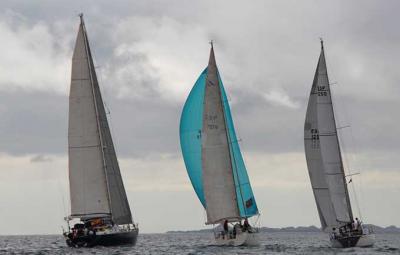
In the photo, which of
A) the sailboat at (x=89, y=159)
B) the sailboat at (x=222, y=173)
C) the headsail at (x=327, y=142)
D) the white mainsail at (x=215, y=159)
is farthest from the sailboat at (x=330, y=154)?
the sailboat at (x=89, y=159)

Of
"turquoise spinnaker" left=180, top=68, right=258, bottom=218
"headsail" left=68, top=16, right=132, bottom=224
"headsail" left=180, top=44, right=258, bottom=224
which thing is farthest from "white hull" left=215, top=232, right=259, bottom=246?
"headsail" left=68, top=16, right=132, bottom=224

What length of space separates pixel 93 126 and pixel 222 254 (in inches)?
577

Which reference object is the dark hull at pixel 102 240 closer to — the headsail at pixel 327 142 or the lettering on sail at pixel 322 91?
the headsail at pixel 327 142

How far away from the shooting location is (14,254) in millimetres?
55750

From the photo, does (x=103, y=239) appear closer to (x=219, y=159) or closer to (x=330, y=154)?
(x=219, y=159)

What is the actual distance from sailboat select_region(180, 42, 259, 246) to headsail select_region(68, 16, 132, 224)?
693 centimetres

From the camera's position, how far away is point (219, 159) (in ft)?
174

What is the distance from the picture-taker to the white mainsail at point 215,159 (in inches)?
2072

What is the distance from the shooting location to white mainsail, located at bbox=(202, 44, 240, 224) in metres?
52.6

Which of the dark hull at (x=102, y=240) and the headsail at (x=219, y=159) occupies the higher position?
the headsail at (x=219, y=159)

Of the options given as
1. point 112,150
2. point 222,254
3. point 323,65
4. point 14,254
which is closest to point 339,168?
point 323,65

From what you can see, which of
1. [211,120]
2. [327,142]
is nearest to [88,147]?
[211,120]

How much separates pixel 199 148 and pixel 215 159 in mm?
2735

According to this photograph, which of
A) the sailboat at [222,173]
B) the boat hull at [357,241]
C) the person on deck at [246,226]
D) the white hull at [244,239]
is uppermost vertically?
the sailboat at [222,173]
